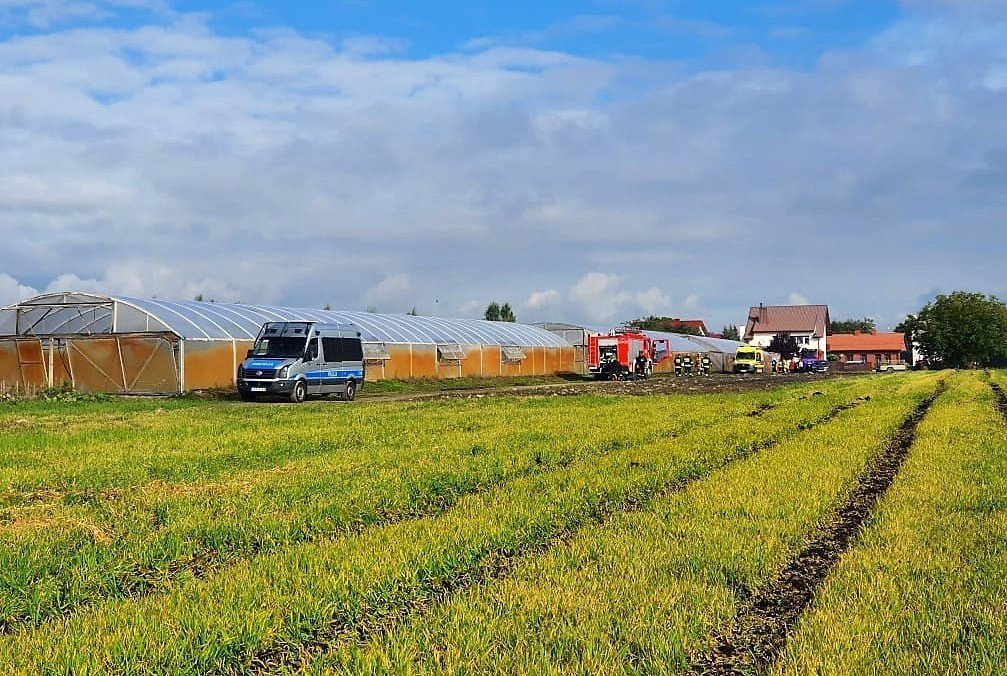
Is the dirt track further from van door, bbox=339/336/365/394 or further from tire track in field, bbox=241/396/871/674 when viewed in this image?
tire track in field, bbox=241/396/871/674

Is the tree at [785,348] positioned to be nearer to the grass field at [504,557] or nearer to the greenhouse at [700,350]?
the greenhouse at [700,350]

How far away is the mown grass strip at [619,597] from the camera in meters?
5.05

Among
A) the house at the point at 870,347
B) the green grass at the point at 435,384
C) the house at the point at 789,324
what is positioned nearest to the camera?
the green grass at the point at 435,384

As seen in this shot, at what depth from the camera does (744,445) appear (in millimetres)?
14992

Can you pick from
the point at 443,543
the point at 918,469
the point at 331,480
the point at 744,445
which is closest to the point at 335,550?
the point at 443,543

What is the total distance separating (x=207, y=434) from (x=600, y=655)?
1365 centimetres

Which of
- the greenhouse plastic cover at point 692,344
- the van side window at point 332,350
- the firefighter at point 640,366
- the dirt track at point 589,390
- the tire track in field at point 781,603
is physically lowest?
the tire track in field at point 781,603

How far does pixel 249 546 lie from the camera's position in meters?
7.93

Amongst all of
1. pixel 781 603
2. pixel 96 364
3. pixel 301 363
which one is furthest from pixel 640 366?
pixel 781 603

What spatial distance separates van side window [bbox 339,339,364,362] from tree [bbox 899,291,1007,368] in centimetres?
9638

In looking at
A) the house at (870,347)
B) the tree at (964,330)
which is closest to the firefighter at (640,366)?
the tree at (964,330)

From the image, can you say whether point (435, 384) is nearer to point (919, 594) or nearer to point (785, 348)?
point (919, 594)

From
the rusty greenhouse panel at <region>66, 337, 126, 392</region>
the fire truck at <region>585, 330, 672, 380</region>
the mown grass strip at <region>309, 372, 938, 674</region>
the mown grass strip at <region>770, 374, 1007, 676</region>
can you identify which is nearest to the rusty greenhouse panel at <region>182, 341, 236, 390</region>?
the rusty greenhouse panel at <region>66, 337, 126, 392</region>

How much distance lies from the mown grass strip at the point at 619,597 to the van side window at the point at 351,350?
26.6 meters
